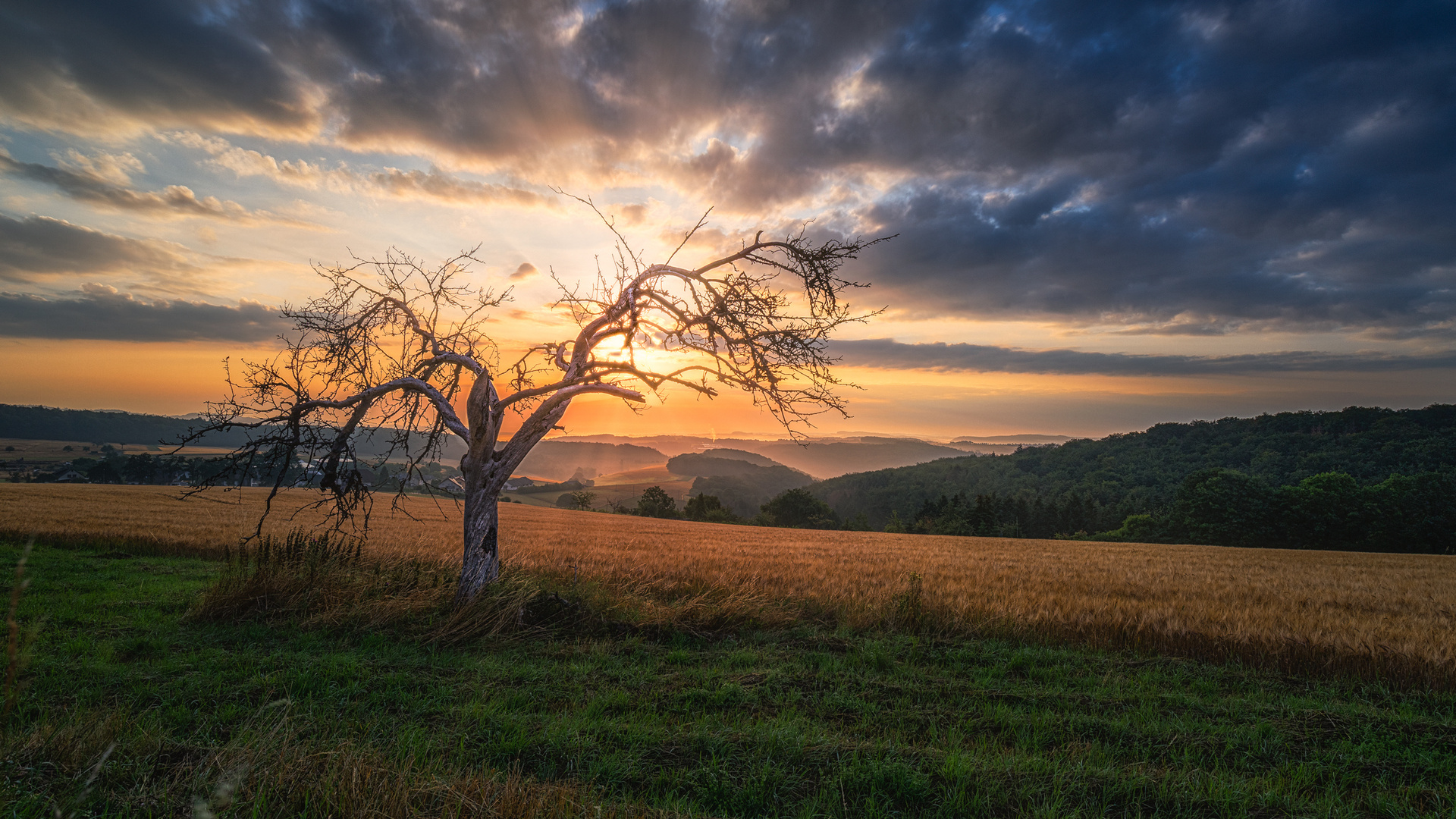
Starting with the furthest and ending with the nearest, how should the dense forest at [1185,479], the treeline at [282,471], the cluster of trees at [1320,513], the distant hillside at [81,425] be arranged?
the distant hillside at [81,425] → the dense forest at [1185,479] → the cluster of trees at [1320,513] → the treeline at [282,471]

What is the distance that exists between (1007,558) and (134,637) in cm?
2573

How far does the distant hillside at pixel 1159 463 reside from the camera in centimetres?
8312

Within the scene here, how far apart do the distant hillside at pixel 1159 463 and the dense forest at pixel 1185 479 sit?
26cm

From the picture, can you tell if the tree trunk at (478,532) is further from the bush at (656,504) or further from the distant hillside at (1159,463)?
the distant hillside at (1159,463)

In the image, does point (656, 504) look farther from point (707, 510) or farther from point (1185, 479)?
point (1185, 479)

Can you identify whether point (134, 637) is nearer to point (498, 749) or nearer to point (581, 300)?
point (498, 749)

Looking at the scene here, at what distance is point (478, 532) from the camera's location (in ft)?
30.3

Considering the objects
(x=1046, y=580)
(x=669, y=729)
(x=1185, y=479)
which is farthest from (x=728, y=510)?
(x=669, y=729)

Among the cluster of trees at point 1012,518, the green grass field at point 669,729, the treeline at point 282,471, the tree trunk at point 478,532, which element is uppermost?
the treeline at point 282,471

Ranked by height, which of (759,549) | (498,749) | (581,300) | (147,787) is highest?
(581,300)

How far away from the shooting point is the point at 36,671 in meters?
5.88

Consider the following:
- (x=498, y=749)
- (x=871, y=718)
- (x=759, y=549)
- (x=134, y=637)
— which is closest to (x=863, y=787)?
(x=871, y=718)

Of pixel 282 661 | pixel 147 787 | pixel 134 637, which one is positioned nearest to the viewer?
pixel 147 787

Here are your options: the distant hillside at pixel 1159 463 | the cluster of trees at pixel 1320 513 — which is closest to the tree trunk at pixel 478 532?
the cluster of trees at pixel 1320 513
